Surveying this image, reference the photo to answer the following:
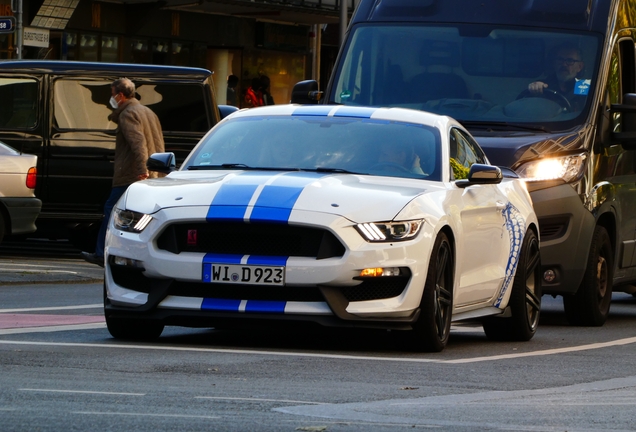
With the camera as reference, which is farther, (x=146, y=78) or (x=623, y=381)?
(x=146, y=78)

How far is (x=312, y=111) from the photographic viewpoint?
11070 millimetres

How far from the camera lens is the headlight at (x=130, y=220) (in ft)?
31.5

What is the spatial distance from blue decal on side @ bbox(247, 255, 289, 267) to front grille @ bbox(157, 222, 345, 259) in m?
0.04

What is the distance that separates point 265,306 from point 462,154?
2.43 meters

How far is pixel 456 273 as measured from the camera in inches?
399

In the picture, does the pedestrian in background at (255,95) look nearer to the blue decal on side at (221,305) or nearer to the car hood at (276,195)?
the car hood at (276,195)

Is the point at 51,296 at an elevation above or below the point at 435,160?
below

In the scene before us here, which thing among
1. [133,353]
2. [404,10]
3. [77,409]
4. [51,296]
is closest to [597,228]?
[404,10]

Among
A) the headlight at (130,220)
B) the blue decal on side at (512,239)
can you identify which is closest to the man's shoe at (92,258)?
the blue decal on side at (512,239)

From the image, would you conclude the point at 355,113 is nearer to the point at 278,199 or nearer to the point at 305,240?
the point at 278,199

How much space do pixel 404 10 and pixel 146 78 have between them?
6.57 meters

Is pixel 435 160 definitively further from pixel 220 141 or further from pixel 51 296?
pixel 51 296

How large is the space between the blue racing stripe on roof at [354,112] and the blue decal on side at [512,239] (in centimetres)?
109

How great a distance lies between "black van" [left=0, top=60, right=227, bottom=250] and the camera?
65.6 ft
